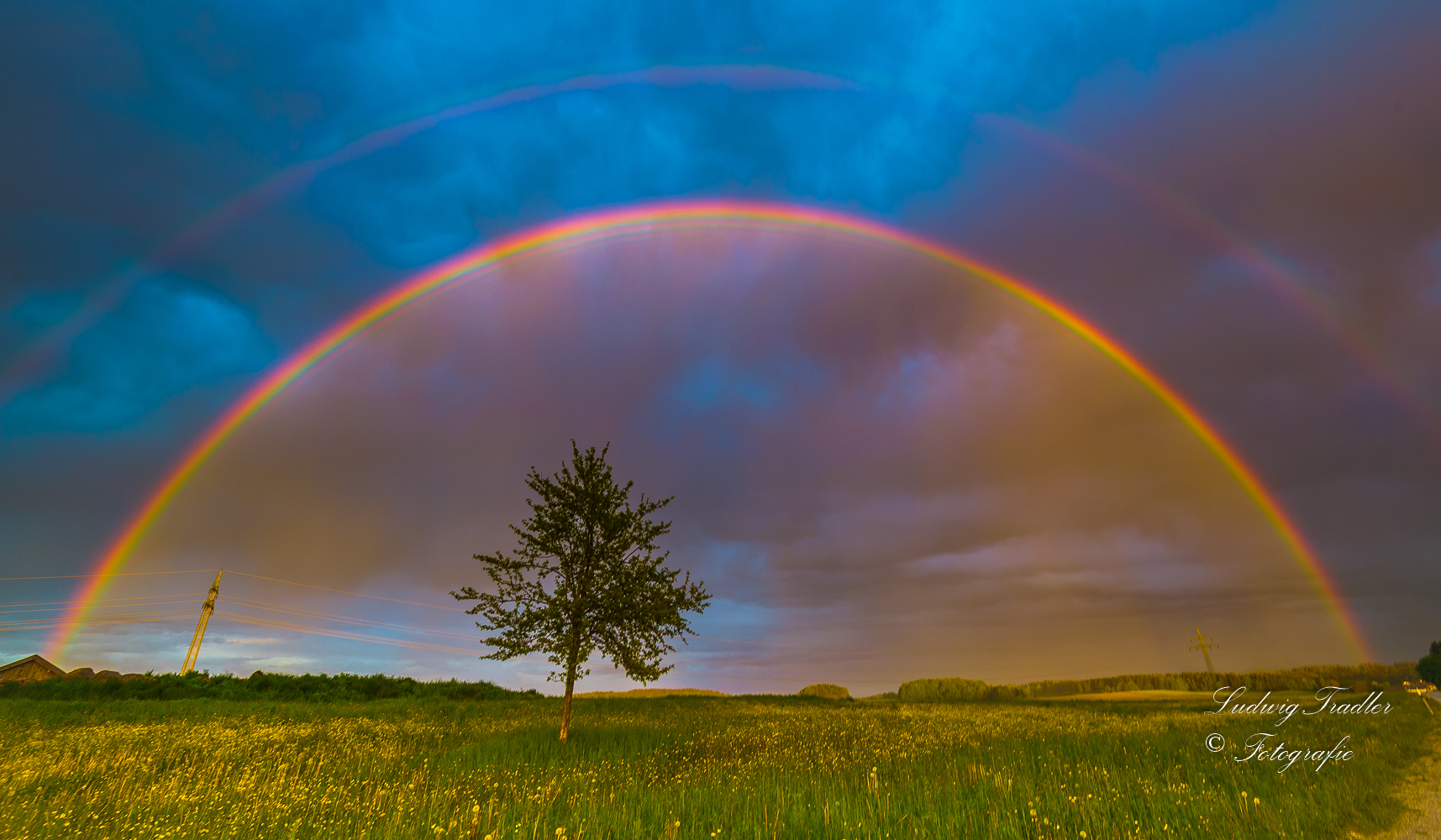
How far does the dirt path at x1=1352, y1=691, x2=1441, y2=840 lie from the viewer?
9289mm

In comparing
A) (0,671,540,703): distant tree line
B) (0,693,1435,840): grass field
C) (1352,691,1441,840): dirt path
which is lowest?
(1352,691,1441,840): dirt path

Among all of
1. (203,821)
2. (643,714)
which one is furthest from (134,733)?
(643,714)

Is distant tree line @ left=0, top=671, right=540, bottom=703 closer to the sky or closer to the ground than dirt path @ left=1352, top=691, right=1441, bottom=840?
closer to the sky

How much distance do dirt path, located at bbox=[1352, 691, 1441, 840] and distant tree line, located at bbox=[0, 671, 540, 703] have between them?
4376 cm

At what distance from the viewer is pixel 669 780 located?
12.6 metres

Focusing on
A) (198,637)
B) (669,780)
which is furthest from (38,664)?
(669,780)

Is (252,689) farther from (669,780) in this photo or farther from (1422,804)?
(1422,804)

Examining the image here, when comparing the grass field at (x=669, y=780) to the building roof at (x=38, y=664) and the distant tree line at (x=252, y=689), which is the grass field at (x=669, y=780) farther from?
the building roof at (x=38, y=664)

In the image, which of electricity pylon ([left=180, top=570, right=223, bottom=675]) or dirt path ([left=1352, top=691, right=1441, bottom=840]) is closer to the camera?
dirt path ([left=1352, top=691, right=1441, bottom=840])

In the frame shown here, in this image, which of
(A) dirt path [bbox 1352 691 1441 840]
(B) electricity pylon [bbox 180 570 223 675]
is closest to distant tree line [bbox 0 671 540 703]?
(B) electricity pylon [bbox 180 570 223 675]

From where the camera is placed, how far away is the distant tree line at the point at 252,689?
107 feet

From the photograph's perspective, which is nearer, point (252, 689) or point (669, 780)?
point (669, 780)

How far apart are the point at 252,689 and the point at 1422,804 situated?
5128 cm

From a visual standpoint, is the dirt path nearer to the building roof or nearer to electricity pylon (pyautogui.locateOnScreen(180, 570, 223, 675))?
electricity pylon (pyautogui.locateOnScreen(180, 570, 223, 675))
